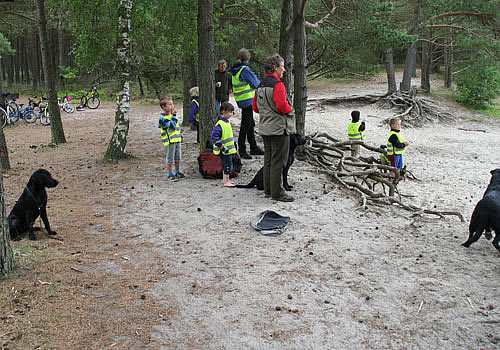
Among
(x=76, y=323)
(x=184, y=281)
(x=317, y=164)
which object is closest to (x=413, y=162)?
(x=317, y=164)

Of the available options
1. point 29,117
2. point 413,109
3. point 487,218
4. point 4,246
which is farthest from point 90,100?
point 487,218

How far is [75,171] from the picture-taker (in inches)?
352

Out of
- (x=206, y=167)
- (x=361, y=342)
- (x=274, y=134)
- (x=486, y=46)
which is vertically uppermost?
(x=486, y=46)

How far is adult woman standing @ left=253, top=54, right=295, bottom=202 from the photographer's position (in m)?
6.24

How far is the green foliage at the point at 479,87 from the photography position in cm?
2128

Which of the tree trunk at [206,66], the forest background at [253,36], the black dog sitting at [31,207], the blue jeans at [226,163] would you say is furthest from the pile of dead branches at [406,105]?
the black dog sitting at [31,207]

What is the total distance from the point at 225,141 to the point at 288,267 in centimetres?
335

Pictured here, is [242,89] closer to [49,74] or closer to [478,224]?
[478,224]

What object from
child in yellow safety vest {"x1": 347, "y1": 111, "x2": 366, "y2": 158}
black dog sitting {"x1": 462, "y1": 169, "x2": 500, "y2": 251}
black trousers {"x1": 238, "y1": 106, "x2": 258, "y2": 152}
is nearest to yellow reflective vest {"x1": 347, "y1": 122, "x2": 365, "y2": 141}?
child in yellow safety vest {"x1": 347, "y1": 111, "x2": 366, "y2": 158}

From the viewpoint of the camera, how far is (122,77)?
359 inches

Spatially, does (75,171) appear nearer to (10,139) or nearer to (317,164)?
(317,164)

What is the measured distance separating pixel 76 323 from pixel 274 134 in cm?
385

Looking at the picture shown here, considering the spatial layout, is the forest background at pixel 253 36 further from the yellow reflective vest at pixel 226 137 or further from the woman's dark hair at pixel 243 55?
the yellow reflective vest at pixel 226 137

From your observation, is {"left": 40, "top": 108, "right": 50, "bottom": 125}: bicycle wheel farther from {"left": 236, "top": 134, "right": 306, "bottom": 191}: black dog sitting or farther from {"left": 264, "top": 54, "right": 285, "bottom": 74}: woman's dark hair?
{"left": 264, "top": 54, "right": 285, "bottom": 74}: woman's dark hair
